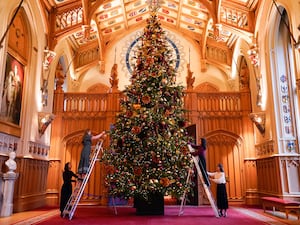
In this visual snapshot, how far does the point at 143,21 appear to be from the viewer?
14664 millimetres

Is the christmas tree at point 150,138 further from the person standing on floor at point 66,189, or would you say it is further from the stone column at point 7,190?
the stone column at point 7,190

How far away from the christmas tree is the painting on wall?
3.03 metres

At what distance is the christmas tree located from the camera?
6336 mm

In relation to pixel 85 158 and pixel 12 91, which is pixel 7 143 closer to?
pixel 12 91

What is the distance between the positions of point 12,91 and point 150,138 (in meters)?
4.23

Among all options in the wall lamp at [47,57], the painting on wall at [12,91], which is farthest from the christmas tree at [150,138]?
the wall lamp at [47,57]

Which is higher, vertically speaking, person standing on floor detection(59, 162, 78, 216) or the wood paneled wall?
the wood paneled wall

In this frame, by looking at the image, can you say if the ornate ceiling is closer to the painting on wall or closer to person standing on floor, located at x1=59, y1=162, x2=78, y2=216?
the painting on wall

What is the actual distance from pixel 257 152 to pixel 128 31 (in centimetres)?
878

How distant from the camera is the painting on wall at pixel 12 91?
739 centimetres


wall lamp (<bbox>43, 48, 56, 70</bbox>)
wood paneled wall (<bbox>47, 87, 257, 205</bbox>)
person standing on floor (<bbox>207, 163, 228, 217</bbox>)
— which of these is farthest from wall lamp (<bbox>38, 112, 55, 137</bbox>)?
person standing on floor (<bbox>207, 163, 228, 217</bbox>)

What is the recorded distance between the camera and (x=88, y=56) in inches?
564

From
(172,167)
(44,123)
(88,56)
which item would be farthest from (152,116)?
(88,56)

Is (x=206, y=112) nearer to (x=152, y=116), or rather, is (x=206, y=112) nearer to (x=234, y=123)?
(x=234, y=123)
